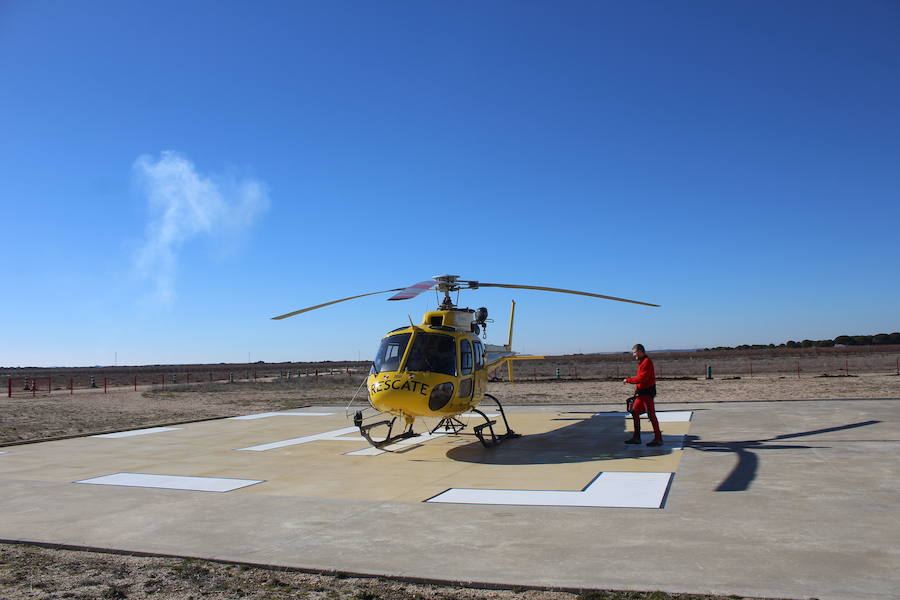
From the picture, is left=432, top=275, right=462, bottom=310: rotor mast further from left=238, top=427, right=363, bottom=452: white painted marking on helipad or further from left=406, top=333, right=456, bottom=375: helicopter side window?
left=238, top=427, right=363, bottom=452: white painted marking on helipad

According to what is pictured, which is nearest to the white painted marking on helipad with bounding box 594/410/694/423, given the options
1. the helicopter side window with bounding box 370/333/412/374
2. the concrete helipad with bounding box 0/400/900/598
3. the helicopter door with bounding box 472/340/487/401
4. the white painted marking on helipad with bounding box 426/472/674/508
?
the concrete helipad with bounding box 0/400/900/598

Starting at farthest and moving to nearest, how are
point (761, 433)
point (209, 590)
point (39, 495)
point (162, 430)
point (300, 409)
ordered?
point (300, 409)
point (162, 430)
point (761, 433)
point (39, 495)
point (209, 590)

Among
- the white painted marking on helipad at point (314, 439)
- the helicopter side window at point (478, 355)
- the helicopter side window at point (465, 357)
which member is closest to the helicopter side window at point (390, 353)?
the helicopter side window at point (465, 357)

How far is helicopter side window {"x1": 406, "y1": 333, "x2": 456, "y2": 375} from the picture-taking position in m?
10.9

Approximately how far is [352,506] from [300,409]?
584 inches

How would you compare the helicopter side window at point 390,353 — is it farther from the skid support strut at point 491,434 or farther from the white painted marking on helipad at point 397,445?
the skid support strut at point 491,434

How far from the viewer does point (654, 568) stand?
4859 mm

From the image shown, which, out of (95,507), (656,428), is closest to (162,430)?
(95,507)

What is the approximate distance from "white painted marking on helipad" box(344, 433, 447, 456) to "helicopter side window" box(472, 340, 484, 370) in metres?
2.14

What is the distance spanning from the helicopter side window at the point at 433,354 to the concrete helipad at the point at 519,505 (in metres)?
1.65

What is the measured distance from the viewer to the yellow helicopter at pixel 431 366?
10.6 meters

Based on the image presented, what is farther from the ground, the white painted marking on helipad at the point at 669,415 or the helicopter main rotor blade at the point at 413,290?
the helicopter main rotor blade at the point at 413,290

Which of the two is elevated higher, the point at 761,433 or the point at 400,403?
the point at 400,403

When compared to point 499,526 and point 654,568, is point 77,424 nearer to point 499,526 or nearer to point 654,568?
point 499,526
